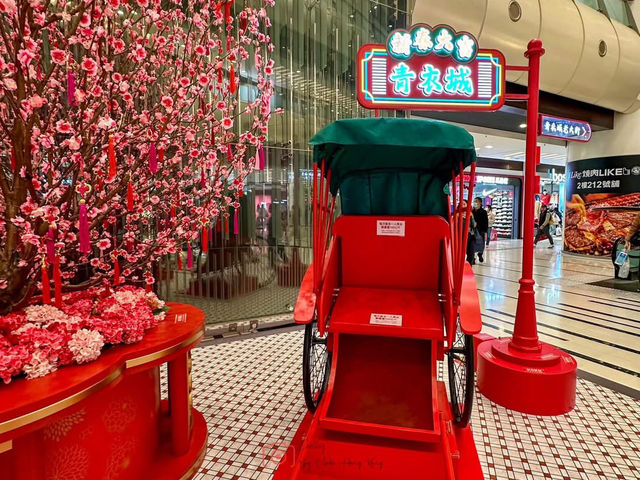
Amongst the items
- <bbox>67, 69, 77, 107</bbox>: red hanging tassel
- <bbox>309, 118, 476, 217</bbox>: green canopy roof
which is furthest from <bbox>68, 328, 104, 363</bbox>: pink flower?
<bbox>309, 118, 476, 217</bbox>: green canopy roof

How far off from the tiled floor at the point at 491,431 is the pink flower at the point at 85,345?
3.15 ft

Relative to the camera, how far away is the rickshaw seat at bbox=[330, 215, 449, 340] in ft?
7.82

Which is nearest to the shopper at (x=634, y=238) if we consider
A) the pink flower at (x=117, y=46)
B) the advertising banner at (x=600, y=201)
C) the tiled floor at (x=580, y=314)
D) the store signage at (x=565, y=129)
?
the tiled floor at (x=580, y=314)

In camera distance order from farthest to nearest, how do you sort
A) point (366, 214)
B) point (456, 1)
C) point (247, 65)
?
point (456, 1), point (247, 65), point (366, 214)

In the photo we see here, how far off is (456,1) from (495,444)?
4951 mm

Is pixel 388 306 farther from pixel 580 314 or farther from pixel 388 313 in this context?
pixel 580 314

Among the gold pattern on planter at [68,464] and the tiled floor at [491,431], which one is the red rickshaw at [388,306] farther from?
the gold pattern on planter at [68,464]

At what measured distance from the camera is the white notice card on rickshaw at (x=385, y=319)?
6.98 feet

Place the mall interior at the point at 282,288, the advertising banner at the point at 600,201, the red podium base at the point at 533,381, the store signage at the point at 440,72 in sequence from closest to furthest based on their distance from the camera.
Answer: the mall interior at the point at 282,288, the red podium base at the point at 533,381, the store signage at the point at 440,72, the advertising banner at the point at 600,201

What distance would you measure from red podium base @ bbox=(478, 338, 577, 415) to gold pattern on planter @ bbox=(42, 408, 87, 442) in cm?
247

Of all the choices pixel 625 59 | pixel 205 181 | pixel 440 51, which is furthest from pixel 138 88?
pixel 625 59

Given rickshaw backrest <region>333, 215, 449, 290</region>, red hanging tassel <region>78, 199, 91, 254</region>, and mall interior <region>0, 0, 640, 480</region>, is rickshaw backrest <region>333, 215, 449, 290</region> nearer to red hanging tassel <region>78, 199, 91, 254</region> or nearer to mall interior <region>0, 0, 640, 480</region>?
mall interior <region>0, 0, 640, 480</region>

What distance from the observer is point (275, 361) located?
3414 millimetres

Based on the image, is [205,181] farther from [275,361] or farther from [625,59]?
[625,59]
